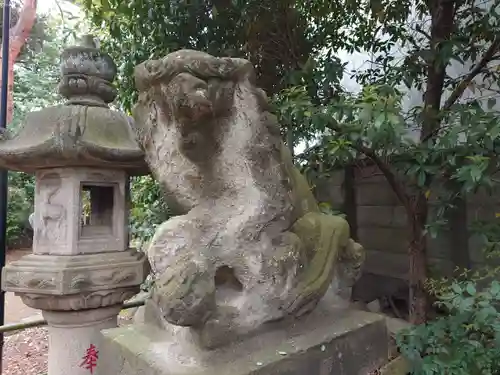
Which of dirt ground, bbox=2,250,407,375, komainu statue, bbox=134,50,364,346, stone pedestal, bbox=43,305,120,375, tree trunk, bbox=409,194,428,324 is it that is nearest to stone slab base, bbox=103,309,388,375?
komainu statue, bbox=134,50,364,346

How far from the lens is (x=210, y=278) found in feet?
3.52

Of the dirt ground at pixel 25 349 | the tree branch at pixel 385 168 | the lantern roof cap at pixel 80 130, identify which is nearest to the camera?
the tree branch at pixel 385 168

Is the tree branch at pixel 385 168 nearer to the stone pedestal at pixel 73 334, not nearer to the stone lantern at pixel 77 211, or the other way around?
the stone lantern at pixel 77 211

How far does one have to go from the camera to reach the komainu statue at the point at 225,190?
1.14 metres

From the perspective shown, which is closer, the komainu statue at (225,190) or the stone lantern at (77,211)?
the komainu statue at (225,190)

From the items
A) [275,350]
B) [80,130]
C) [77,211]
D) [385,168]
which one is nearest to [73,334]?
[77,211]

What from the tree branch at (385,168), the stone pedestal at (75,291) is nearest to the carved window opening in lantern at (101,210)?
the stone pedestal at (75,291)

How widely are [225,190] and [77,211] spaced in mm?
1400

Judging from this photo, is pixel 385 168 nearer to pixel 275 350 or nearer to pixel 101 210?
pixel 275 350

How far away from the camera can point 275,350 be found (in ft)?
3.93

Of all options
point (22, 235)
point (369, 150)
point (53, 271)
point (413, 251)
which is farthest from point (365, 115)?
point (22, 235)

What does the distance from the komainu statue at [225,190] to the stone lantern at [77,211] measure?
0.96 metres

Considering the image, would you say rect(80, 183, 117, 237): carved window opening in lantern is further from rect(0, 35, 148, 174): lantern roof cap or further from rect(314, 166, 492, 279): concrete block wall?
rect(314, 166, 492, 279): concrete block wall

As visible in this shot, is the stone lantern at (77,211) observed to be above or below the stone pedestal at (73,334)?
above
